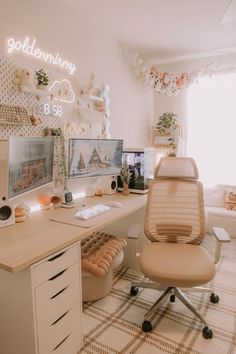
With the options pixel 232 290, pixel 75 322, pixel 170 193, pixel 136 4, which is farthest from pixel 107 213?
pixel 136 4

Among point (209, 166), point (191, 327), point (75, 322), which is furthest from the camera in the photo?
point (209, 166)

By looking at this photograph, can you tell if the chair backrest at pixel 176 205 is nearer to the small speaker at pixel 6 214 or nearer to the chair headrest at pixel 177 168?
the chair headrest at pixel 177 168

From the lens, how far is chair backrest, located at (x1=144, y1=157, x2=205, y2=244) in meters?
2.05

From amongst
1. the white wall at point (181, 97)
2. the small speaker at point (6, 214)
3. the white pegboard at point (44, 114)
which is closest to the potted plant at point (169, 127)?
the white wall at point (181, 97)

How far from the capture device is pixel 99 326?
180 centimetres

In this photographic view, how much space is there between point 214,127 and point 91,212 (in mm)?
2495

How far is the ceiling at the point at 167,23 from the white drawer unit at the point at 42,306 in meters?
2.10

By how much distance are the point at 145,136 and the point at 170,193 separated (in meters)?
1.93

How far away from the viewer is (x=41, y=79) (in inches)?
77.0

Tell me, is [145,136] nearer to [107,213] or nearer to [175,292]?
[107,213]

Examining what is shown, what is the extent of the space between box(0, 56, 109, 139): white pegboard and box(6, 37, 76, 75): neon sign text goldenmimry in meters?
0.08

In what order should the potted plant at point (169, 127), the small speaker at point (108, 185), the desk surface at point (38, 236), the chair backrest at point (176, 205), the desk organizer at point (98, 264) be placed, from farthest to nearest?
the potted plant at point (169, 127), the small speaker at point (108, 185), the chair backrest at point (176, 205), the desk organizer at point (98, 264), the desk surface at point (38, 236)

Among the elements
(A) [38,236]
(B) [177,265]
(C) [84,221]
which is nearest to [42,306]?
(A) [38,236]

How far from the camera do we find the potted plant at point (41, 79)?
195 cm
